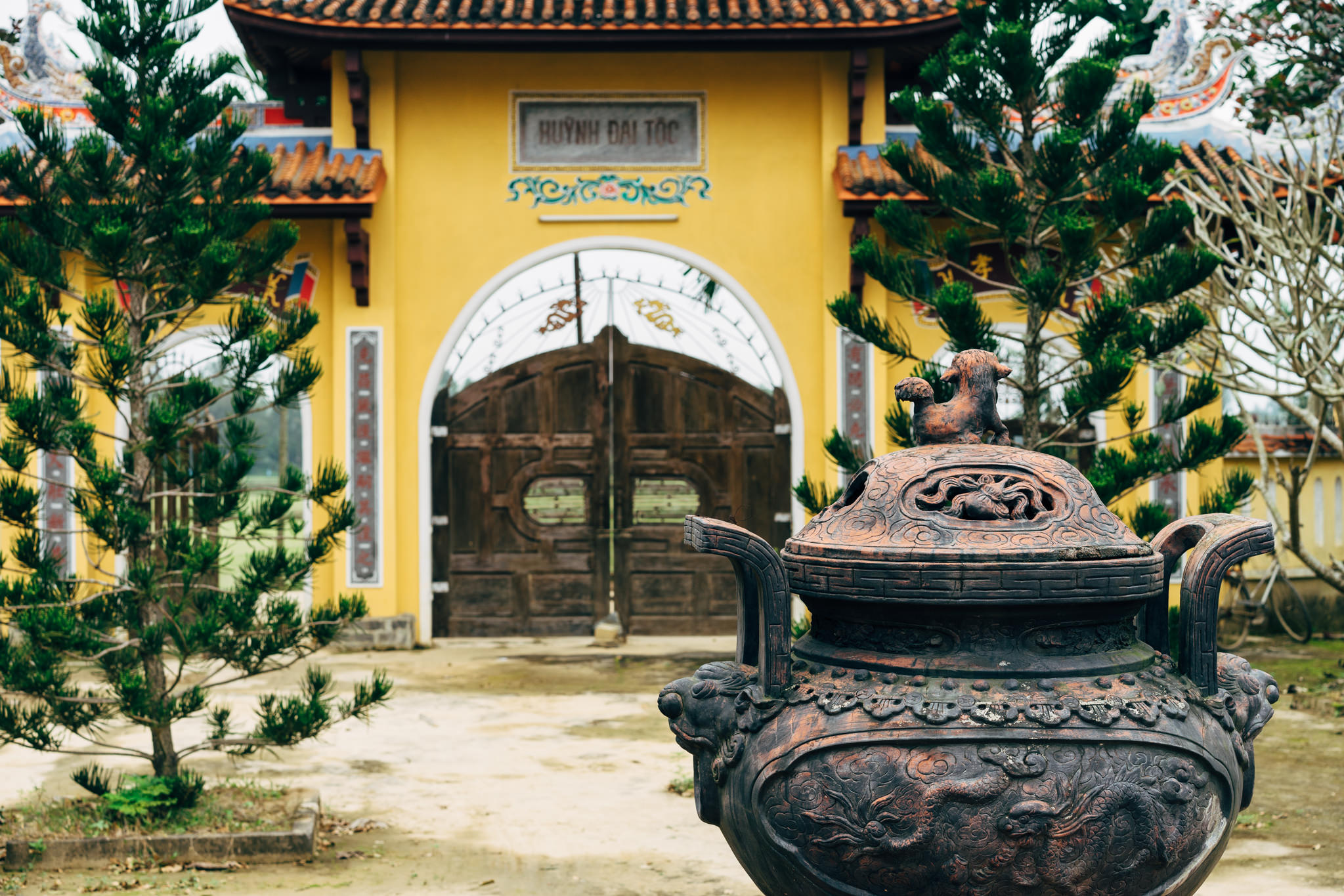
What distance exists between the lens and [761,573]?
2.83 m

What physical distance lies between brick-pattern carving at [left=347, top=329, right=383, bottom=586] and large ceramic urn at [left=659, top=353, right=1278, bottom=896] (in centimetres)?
650

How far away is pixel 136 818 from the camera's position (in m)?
4.72

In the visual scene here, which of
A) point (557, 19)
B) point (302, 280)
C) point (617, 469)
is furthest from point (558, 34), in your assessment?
point (617, 469)

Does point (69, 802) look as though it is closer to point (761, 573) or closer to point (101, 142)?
point (101, 142)

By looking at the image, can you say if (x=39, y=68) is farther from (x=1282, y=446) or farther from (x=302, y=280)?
(x=1282, y=446)

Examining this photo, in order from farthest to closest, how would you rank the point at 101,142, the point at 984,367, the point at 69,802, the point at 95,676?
the point at 95,676
the point at 69,802
the point at 101,142
the point at 984,367

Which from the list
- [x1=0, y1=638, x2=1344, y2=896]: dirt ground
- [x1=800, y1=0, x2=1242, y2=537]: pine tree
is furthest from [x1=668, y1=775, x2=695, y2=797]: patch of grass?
[x1=800, y1=0, x2=1242, y2=537]: pine tree

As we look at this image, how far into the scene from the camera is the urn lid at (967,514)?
2.68 m

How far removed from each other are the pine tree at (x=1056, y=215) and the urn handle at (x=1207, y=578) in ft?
7.74

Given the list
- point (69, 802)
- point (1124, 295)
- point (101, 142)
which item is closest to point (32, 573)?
point (69, 802)

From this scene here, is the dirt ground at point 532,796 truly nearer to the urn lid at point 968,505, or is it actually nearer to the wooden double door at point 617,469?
the wooden double door at point 617,469

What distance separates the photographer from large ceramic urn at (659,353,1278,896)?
8.41 ft

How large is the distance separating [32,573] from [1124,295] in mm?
4245

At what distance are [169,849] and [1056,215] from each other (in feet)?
13.5
